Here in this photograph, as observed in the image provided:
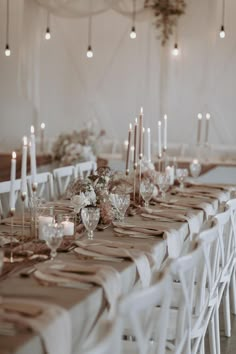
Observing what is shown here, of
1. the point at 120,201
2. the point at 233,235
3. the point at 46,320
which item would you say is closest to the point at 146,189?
the point at 120,201

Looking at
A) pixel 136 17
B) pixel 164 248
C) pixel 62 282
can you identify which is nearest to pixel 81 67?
pixel 136 17

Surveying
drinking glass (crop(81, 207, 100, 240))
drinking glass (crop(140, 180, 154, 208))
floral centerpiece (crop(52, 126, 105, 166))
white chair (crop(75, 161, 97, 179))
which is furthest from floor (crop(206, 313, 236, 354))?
floral centerpiece (crop(52, 126, 105, 166))

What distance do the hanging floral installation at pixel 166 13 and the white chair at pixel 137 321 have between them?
25.5 ft

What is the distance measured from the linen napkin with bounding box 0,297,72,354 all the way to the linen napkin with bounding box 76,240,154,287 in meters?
0.82

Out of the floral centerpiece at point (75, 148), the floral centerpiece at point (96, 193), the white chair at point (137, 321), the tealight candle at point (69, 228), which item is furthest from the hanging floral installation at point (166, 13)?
the white chair at point (137, 321)

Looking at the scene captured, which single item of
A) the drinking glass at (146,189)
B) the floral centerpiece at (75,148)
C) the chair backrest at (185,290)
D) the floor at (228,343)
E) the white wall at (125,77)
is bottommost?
the floor at (228,343)

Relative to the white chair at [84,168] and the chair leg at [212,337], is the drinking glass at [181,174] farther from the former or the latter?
the chair leg at [212,337]

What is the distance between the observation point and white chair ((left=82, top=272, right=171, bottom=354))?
1.79 meters

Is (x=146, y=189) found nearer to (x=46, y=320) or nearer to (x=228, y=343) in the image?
(x=228, y=343)

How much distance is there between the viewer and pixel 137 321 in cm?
205

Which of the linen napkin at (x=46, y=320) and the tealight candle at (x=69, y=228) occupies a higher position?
the tealight candle at (x=69, y=228)

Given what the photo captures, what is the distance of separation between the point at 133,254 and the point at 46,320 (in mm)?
1041

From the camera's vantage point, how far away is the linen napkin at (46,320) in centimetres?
217

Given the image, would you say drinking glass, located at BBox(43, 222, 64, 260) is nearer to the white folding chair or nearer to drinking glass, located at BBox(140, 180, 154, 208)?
the white folding chair
